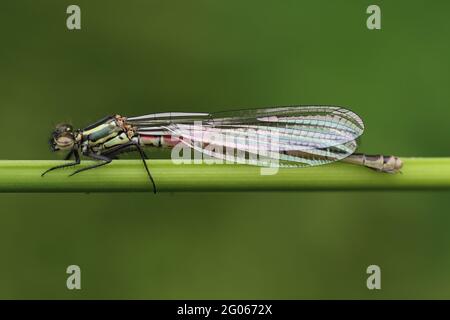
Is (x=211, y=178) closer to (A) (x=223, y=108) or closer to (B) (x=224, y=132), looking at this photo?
(B) (x=224, y=132)

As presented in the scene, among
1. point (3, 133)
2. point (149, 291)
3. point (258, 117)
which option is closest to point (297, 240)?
point (149, 291)

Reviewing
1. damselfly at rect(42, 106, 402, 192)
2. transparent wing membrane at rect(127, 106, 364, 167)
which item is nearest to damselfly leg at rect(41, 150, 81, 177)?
damselfly at rect(42, 106, 402, 192)

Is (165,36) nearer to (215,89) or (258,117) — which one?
(215,89)

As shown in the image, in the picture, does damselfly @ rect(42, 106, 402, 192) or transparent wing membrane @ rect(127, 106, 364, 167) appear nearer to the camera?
transparent wing membrane @ rect(127, 106, 364, 167)

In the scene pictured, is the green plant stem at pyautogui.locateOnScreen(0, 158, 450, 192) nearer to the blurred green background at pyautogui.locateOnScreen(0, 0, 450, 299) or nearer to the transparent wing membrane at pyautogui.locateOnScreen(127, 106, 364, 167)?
the transparent wing membrane at pyautogui.locateOnScreen(127, 106, 364, 167)

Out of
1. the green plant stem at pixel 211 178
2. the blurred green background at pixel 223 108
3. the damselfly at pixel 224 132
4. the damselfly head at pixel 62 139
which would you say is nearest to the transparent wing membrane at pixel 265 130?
the damselfly at pixel 224 132

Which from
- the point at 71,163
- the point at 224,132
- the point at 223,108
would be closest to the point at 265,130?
the point at 224,132

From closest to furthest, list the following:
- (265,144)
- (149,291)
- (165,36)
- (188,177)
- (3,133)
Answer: (188,177)
(265,144)
(149,291)
(3,133)
(165,36)
